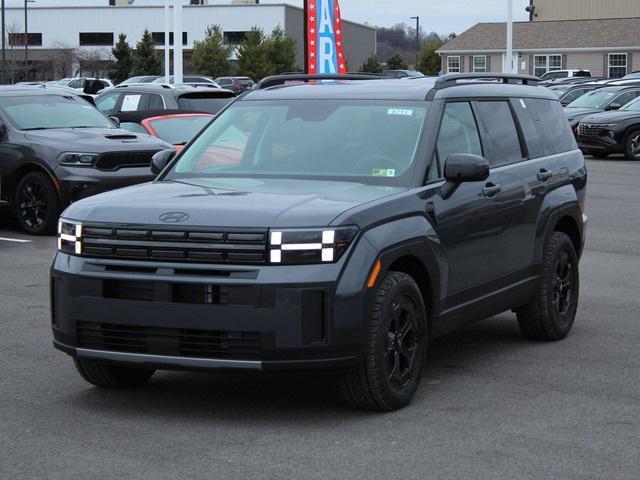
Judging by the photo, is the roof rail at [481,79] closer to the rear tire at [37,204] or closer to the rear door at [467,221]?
the rear door at [467,221]

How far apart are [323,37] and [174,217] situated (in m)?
17.0

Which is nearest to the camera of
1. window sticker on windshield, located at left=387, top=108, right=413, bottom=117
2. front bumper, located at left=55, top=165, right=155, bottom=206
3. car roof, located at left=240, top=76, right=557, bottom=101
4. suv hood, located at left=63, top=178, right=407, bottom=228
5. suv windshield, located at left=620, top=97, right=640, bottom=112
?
suv hood, located at left=63, top=178, right=407, bottom=228

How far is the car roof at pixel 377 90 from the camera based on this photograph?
746 centimetres

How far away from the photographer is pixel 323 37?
22.8 m

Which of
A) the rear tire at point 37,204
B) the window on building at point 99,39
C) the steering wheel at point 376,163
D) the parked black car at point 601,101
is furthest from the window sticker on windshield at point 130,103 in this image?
the window on building at point 99,39

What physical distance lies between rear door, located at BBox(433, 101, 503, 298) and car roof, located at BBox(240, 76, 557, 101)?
5.4 inches

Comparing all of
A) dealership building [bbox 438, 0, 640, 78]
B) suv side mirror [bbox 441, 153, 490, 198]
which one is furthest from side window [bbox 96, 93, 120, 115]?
dealership building [bbox 438, 0, 640, 78]

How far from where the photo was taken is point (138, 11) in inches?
4067

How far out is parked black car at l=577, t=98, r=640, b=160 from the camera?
28562mm

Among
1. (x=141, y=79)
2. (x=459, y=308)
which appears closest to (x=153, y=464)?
(x=459, y=308)

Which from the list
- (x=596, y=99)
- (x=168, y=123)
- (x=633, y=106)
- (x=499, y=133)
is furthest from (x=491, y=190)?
(x=596, y=99)

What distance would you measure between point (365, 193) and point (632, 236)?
8.86 m

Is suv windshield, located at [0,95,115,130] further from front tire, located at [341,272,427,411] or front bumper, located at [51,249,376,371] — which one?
front tire, located at [341,272,427,411]

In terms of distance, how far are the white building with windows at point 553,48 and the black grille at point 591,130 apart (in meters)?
48.0
